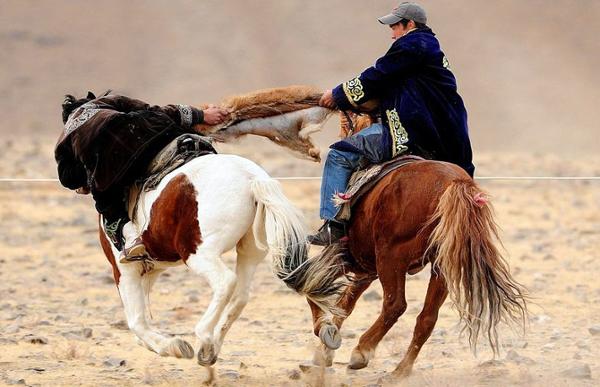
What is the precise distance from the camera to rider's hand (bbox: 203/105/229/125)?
716 cm

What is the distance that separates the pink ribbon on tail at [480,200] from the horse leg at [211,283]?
149cm

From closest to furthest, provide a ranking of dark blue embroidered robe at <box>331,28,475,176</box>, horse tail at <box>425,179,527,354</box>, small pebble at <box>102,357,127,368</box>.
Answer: horse tail at <box>425,179,527,354</box>, dark blue embroidered robe at <box>331,28,475,176</box>, small pebble at <box>102,357,127,368</box>

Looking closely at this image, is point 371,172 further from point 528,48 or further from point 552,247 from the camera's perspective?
point 528,48

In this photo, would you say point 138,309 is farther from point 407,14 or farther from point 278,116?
point 407,14

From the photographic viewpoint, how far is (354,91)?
6918 mm

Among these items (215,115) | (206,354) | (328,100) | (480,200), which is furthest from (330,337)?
(215,115)

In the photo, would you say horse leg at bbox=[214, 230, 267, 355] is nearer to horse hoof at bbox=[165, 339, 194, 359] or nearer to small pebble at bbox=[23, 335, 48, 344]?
horse hoof at bbox=[165, 339, 194, 359]

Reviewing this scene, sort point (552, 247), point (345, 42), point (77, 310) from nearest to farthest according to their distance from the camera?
1. point (77, 310)
2. point (552, 247)
3. point (345, 42)

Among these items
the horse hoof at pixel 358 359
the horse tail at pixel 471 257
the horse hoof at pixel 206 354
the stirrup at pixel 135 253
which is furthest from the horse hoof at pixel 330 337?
the stirrup at pixel 135 253

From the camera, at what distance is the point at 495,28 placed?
52812mm

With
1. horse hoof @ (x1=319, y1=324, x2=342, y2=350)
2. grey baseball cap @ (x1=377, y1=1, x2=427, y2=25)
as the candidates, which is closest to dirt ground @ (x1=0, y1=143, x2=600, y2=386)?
horse hoof @ (x1=319, y1=324, x2=342, y2=350)

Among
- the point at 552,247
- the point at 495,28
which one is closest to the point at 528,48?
the point at 495,28

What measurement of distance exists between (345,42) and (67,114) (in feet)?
141

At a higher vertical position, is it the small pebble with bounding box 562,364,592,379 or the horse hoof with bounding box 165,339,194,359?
the horse hoof with bounding box 165,339,194,359
